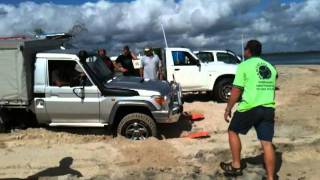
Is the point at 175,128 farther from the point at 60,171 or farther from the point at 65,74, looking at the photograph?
the point at 60,171

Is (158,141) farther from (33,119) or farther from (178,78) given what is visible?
(178,78)

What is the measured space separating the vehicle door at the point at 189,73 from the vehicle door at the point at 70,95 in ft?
19.5

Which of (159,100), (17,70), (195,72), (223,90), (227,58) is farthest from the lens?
(227,58)

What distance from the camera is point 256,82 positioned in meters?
6.94

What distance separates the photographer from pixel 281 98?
16.5m

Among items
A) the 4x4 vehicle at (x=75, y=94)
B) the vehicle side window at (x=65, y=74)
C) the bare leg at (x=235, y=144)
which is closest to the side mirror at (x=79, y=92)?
the 4x4 vehicle at (x=75, y=94)

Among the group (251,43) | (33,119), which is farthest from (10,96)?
(251,43)

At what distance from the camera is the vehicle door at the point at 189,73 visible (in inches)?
637

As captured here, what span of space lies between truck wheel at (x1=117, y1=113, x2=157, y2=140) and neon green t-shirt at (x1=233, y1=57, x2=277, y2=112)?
139 inches

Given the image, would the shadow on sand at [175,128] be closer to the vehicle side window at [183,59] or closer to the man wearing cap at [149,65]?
the man wearing cap at [149,65]

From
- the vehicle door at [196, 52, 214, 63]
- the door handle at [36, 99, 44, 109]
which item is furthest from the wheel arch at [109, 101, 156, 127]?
the vehicle door at [196, 52, 214, 63]

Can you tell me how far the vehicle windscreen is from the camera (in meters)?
10.7

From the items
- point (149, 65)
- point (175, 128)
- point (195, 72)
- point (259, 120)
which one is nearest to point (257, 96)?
point (259, 120)

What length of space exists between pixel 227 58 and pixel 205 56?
0.76 meters
